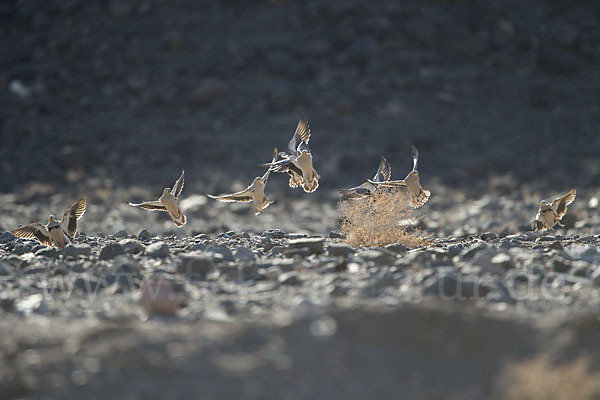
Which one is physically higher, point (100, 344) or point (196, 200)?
point (196, 200)

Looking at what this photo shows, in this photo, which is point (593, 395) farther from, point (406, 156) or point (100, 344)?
point (406, 156)

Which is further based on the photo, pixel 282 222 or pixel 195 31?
pixel 195 31

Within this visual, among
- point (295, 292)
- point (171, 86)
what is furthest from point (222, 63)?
point (295, 292)

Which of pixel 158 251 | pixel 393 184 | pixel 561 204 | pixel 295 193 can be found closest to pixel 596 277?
pixel 393 184

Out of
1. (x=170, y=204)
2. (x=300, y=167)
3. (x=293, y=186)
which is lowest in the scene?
(x=170, y=204)

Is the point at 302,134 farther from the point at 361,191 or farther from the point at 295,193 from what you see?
the point at 295,193

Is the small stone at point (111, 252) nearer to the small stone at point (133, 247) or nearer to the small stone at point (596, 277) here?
the small stone at point (133, 247)
